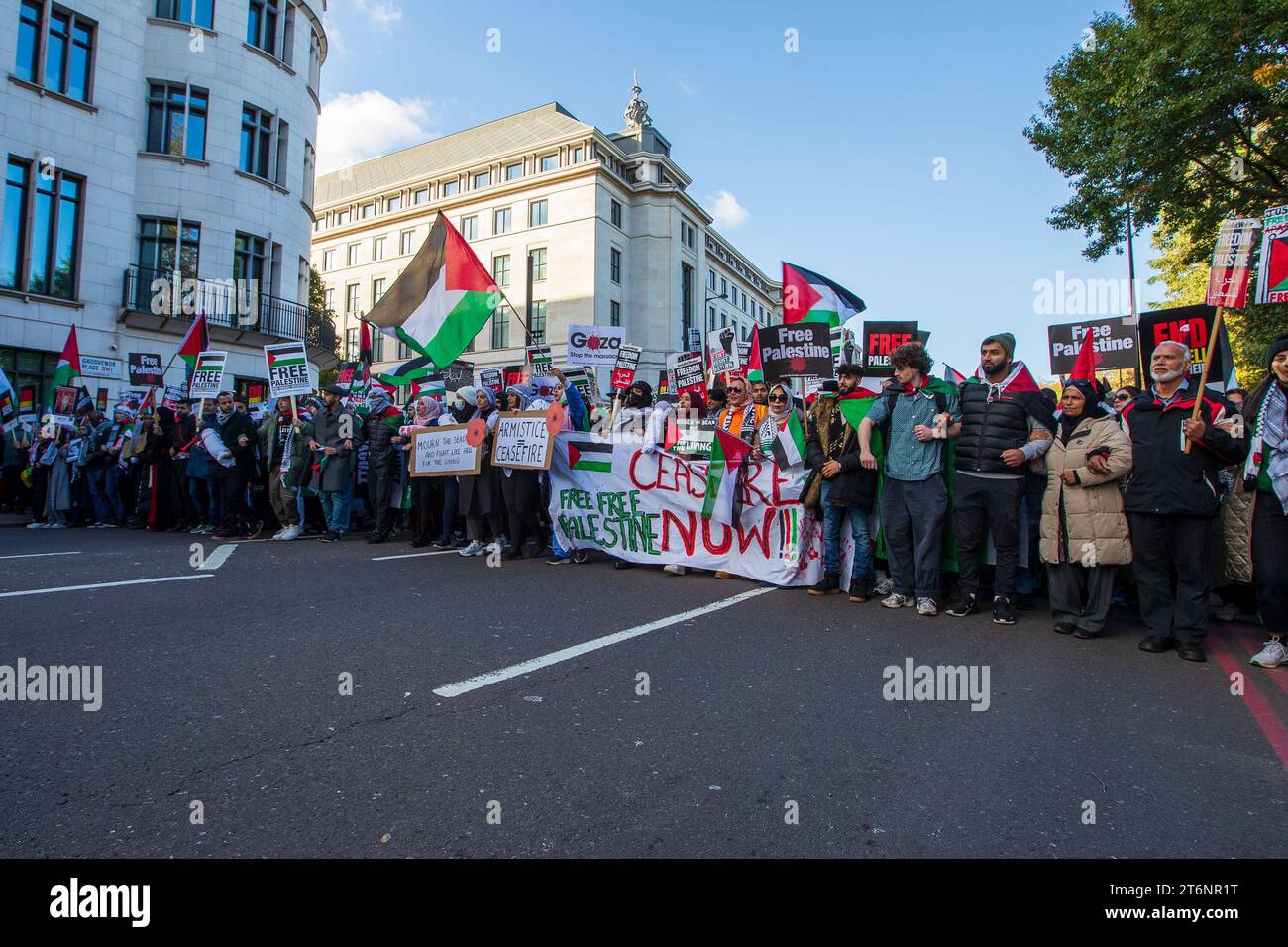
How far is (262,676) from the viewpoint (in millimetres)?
4102

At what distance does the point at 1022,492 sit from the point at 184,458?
12.0 metres

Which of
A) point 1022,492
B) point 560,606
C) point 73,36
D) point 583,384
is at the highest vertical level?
point 73,36

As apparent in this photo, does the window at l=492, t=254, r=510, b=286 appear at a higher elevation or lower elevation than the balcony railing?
higher

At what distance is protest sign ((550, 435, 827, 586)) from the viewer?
7387 millimetres

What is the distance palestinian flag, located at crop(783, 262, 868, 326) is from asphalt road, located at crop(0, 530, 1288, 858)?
6777 mm

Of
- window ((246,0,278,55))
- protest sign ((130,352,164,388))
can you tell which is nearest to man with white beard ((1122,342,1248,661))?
protest sign ((130,352,164,388))

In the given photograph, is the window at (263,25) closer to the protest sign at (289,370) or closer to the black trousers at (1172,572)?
the protest sign at (289,370)

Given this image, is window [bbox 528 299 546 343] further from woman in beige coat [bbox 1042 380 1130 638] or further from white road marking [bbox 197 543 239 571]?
woman in beige coat [bbox 1042 380 1130 638]

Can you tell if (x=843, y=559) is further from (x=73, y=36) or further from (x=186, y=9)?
(x=186, y=9)

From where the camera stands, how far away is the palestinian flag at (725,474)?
7.72 metres

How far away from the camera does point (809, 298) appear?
11789 mm

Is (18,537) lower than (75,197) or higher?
lower
